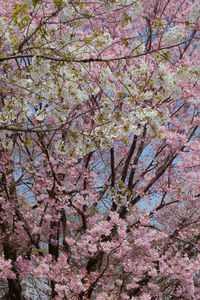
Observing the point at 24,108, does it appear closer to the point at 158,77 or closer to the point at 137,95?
the point at 137,95

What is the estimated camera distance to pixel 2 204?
22.2 ft

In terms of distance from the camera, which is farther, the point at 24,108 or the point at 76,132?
the point at 24,108

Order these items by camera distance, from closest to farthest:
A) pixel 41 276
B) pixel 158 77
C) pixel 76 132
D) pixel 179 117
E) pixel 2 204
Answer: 1. pixel 76 132
2. pixel 158 77
3. pixel 41 276
4. pixel 2 204
5. pixel 179 117

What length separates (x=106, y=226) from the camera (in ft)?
21.3

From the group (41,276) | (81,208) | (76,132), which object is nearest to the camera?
(76,132)

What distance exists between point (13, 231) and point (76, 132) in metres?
4.36

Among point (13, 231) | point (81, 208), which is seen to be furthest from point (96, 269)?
point (13, 231)

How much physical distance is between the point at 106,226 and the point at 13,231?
2.31 meters

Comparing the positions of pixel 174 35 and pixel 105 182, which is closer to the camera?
pixel 174 35

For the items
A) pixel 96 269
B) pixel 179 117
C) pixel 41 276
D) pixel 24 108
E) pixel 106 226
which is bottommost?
pixel 41 276

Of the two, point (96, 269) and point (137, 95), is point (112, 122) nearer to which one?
point (137, 95)

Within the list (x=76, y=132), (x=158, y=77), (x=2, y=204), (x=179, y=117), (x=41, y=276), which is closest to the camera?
(x=76, y=132)

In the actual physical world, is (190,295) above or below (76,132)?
below

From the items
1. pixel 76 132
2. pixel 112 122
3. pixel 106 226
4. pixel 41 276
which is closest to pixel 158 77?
pixel 112 122
